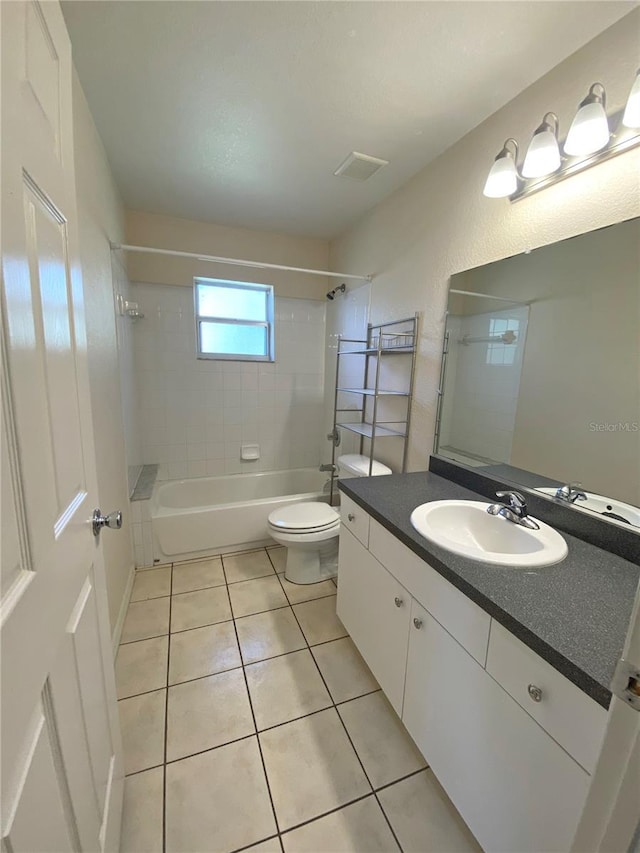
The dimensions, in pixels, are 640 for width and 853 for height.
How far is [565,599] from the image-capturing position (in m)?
0.82

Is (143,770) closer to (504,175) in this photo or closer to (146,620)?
(146,620)

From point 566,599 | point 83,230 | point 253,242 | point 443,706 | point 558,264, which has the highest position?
point 253,242

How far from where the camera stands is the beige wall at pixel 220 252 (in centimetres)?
246

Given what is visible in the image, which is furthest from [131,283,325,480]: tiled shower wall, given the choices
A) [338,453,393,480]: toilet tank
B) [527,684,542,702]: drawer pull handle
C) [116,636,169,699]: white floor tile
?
[527,684,542,702]: drawer pull handle

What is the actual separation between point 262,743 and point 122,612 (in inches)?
40.1

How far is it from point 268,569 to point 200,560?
50 centimetres

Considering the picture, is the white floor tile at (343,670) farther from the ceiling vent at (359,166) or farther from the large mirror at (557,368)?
the ceiling vent at (359,166)

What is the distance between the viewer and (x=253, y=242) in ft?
8.84

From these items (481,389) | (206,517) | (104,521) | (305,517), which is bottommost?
(206,517)

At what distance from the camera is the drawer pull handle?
0.71 meters

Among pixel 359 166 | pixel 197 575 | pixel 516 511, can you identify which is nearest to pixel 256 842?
pixel 516 511

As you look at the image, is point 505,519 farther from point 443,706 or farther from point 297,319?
point 297,319

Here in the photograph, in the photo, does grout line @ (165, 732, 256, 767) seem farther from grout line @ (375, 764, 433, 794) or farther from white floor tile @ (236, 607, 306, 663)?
grout line @ (375, 764, 433, 794)

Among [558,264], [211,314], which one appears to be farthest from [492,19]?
[211,314]
